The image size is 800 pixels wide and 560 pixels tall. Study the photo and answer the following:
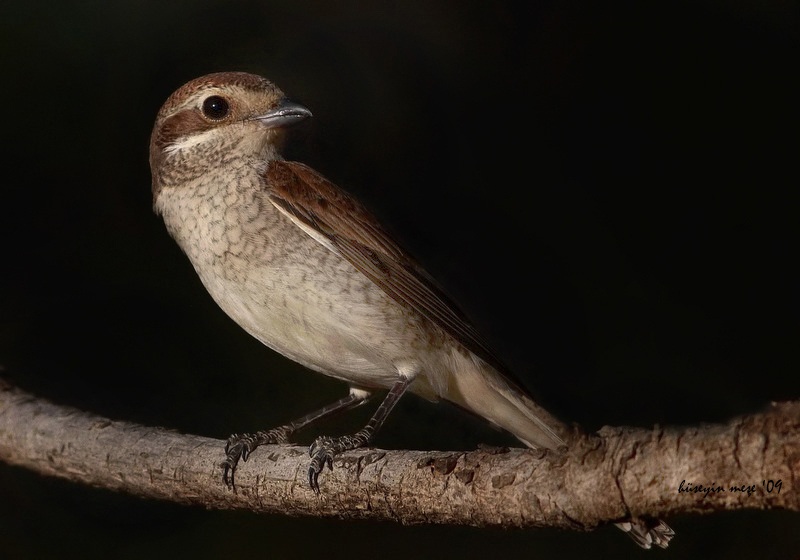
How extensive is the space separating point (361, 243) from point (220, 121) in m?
0.51

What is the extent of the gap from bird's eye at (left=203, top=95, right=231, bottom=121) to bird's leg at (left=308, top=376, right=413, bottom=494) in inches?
34.7

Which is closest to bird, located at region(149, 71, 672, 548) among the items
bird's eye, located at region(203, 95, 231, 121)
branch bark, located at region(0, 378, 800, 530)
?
bird's eye, located at region(203, 95, 231, 121)

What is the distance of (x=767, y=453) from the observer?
1.32 m

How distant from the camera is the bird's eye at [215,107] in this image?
251 cm

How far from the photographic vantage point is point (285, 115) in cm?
247

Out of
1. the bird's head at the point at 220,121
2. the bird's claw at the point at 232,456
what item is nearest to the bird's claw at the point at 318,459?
the bird's claw at the point at 232,456

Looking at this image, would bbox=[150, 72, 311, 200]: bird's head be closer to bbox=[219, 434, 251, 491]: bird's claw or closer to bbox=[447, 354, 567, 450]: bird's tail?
bbox=[219, 434, 251, 491]: bird's claw

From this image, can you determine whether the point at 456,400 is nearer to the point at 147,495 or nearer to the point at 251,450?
the point at 251,450

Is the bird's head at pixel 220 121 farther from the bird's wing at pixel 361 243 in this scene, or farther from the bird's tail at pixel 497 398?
the bird's tail at pixel 497 398

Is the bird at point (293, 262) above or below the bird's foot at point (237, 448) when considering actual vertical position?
above

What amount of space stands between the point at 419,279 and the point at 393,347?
0.22m

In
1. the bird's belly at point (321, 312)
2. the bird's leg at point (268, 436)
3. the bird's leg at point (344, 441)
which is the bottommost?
the bird's leg at point (268, 436)

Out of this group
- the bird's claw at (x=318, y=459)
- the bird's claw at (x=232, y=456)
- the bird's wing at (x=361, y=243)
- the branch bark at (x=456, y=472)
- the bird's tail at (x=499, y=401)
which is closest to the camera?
the branch bark at (x=456, y=472)

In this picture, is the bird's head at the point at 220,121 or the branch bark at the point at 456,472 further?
the bird's head at the point at 220,121
